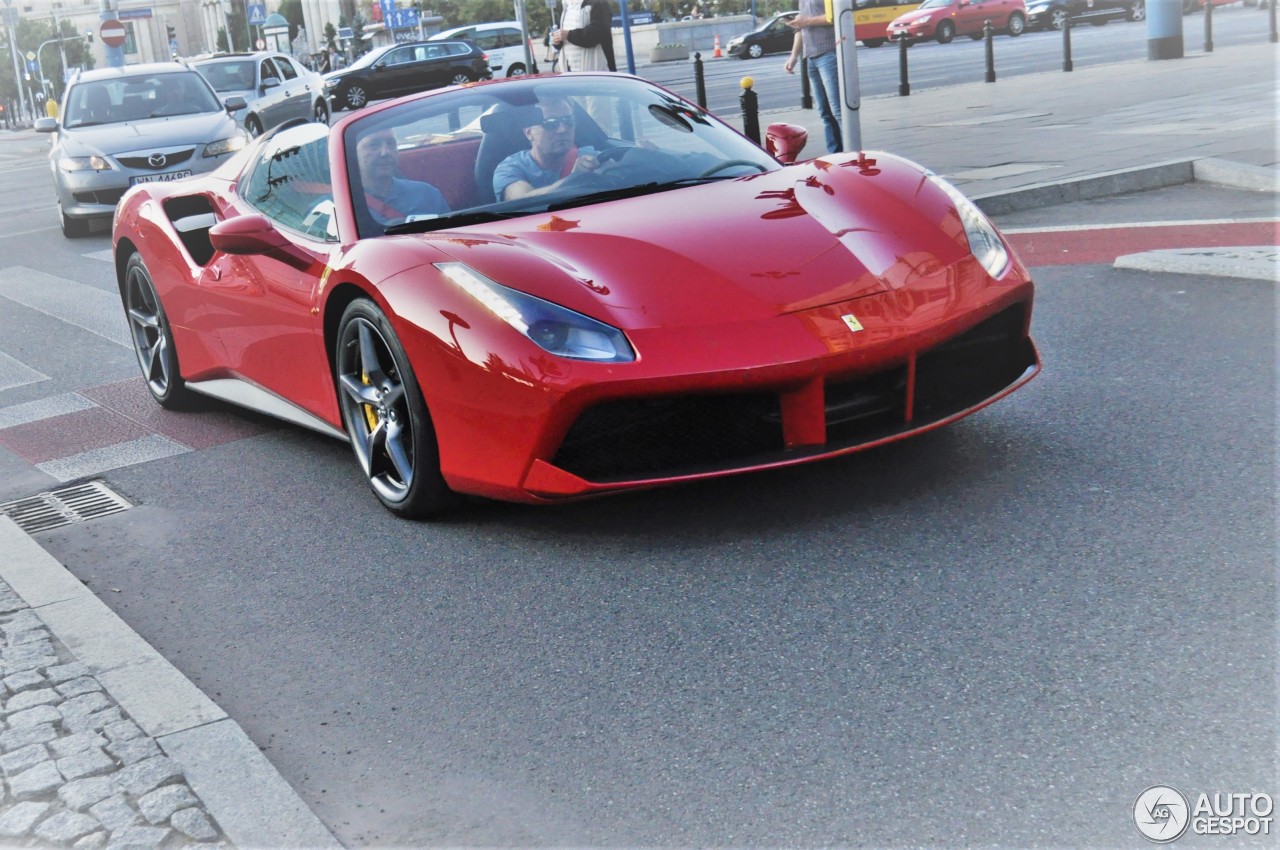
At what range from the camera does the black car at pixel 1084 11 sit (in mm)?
41938

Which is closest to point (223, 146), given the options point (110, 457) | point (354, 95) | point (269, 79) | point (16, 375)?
point (16, 375)

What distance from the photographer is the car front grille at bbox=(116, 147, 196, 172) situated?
46.8ft

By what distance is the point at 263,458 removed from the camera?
5559 millimetres

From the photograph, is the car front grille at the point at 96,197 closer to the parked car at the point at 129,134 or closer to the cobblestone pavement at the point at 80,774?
the parked car at the point at 129,134

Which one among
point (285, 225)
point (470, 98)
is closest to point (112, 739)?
point (285, 225)

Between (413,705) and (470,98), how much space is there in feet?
8.36

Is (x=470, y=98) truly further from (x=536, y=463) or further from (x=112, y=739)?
(x=112, y=739)

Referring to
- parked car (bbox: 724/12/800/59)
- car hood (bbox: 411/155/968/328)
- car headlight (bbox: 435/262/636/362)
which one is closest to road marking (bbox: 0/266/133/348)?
car hood (bbox: 411/155/968/328)

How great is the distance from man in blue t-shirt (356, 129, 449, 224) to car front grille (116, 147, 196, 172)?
10.1 meters

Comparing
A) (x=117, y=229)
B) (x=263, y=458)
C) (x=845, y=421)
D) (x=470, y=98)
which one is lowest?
(x=263, y=458)

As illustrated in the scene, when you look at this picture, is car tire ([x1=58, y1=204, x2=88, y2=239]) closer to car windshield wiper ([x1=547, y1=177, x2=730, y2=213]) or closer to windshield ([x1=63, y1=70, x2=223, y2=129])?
windshield ([x1=63, y1=70, x2=223, y2=129])

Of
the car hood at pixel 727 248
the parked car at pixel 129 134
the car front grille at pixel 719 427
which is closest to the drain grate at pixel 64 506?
→ the car hood at pixel 727 248

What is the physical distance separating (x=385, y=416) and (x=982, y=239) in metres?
1.82

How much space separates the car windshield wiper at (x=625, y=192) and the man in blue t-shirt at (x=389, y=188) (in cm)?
38
